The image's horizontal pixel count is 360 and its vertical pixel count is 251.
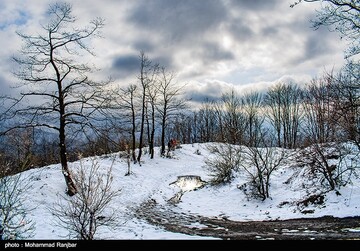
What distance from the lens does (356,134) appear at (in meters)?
14.1

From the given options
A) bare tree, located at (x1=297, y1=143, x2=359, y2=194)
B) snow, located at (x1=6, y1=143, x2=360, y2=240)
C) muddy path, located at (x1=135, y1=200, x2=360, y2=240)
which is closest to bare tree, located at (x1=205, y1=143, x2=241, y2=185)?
snow, located at (x1=6, y1=143, x2=360, y2=240)

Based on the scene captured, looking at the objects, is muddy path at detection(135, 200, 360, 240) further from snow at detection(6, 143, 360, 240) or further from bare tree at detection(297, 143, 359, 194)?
bare tree at detection(297, 143, 359, 194)

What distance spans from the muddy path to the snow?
749 mm

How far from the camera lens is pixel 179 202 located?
61.0 ft

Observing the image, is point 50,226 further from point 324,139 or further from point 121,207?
point 324,139

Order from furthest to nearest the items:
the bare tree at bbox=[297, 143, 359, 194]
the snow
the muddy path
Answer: the bare tree at bbox=[297, 143, 359, 194], the snow, the muddy path

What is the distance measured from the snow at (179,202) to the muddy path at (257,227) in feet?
2.46

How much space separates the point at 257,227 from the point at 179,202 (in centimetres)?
726

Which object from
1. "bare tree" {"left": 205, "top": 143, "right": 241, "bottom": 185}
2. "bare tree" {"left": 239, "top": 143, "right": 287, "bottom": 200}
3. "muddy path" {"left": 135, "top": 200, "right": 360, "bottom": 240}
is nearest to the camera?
"muddy path" {"left": 135, "top": 200, "right": 360, "bottom": 240}

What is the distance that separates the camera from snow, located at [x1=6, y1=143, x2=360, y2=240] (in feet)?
36.4

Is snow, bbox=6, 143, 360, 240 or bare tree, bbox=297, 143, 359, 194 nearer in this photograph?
snow, bbox=6, 143, 360, 240

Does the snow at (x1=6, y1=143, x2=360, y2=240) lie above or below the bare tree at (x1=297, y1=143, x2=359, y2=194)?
below
